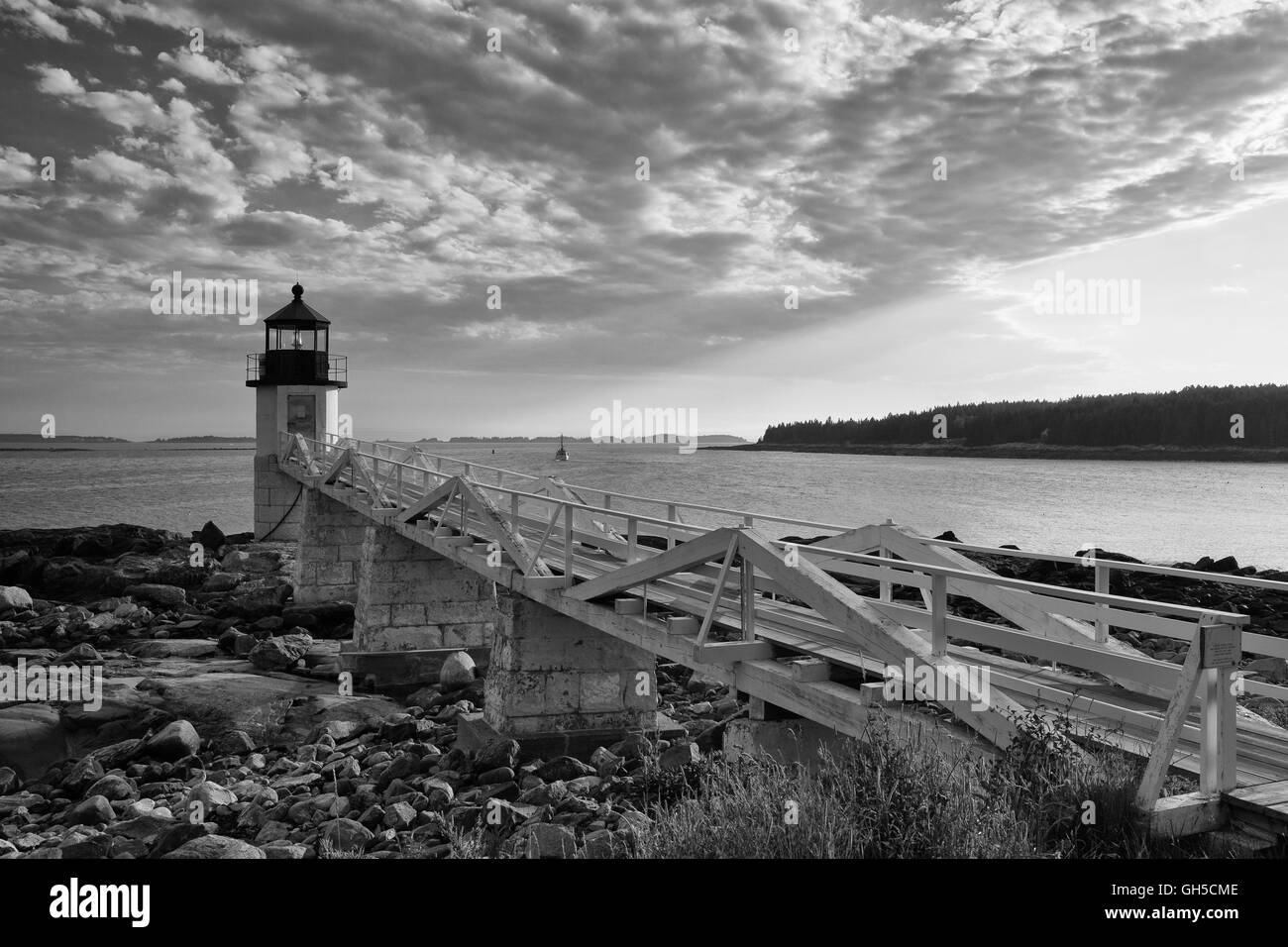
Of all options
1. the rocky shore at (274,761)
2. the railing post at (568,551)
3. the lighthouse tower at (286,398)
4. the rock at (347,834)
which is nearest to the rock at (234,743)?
the rocky shore at (274,761)

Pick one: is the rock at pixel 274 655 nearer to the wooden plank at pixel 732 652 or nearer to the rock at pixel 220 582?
the rock at pixel 220 582

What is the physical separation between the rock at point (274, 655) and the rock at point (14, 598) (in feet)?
31.1

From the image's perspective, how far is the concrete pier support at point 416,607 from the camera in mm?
18438

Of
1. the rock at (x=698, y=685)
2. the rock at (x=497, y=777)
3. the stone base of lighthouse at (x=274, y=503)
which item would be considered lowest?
the rock at (x=698, y=685)

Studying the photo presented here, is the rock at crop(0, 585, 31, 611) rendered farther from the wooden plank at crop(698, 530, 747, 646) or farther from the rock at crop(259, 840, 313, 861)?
the wooden plank at crop(698, 530, 747, 646)

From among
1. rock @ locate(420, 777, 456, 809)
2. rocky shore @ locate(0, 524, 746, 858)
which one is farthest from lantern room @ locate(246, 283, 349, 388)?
rock @ locate(420, 777, 456, 809)

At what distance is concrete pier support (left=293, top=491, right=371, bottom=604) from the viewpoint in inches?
982

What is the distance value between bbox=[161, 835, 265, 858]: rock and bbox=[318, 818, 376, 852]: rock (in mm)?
739
